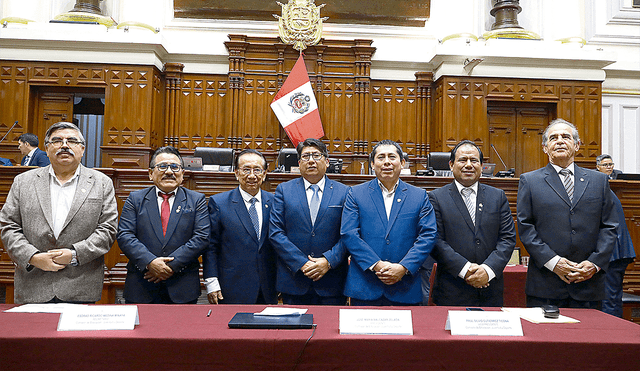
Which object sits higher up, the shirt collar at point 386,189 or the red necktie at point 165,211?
the shirt collar at point 386,189

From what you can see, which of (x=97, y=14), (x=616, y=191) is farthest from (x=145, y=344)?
(x=97, y=14)

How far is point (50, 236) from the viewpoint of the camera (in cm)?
Result: 226

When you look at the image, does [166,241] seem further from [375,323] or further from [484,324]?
[484,324]

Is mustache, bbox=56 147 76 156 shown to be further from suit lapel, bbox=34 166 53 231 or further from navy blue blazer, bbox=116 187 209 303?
navy blue blazer, bbox=116 187 209 303

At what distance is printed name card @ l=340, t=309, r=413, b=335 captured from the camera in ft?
4.98

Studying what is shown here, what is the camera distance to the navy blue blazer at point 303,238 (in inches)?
96.1

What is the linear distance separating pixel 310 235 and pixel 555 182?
1301 millimetres

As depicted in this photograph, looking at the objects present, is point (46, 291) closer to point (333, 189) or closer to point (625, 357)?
point (333, 189)

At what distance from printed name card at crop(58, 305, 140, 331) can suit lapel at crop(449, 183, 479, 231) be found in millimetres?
1682

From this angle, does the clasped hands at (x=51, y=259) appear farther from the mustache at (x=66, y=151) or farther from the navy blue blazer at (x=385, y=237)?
the navy blue blazer at (x=385, y=237)

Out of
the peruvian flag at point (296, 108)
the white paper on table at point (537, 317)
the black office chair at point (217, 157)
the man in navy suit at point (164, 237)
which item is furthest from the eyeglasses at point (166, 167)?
the peruvian flag at point (296, 108)

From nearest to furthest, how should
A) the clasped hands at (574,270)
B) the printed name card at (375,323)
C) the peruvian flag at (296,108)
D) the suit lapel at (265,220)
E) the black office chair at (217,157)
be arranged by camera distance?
the printed name card at (375,323) < the clasped hands at (574,270) < the suit lapel at (265,220) < the black office chair at (217,157) < the peruvian flag at (296,108)

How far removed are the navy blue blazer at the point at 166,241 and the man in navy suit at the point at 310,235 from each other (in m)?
0.41

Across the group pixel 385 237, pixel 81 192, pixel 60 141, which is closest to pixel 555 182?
pixel 385 237
